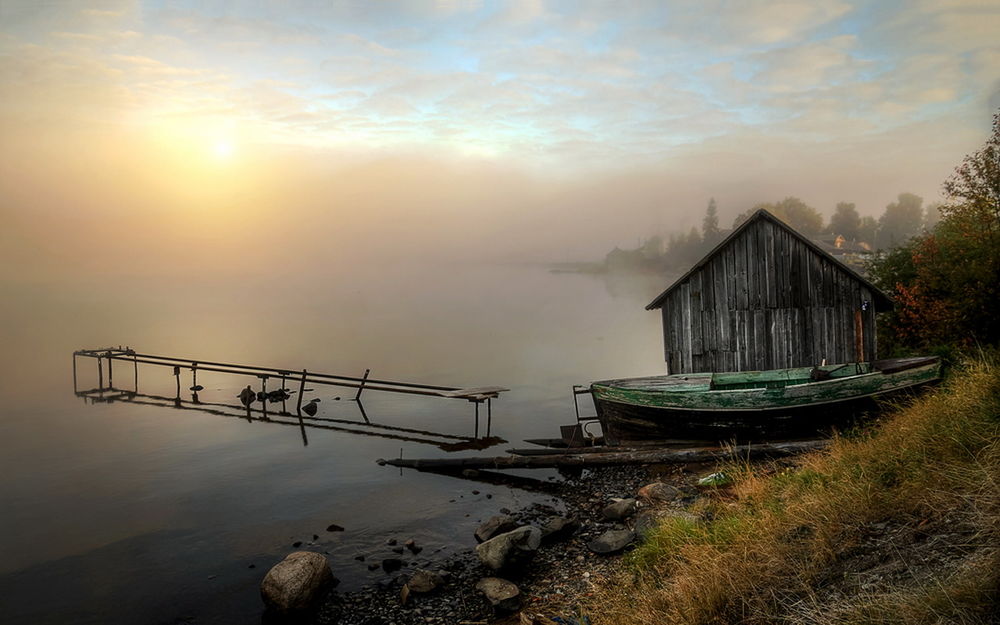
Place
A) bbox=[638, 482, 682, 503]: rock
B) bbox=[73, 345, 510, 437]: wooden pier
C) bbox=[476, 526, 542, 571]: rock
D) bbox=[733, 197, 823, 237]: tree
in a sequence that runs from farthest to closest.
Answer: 1. bbox=[733, 197, 823, 237]: tree
2. bbox=[73, 345, 510, 437]: wooden pier
3. bbox=[638, 482, 682, 503]: rock
4. bbox=[476, 526, 542, 571]: rock

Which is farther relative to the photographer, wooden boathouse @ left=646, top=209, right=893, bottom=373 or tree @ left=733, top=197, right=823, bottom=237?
tree @ left=733, top=197, right=823, bottom=237

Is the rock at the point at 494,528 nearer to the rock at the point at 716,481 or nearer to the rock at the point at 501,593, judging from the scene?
the rock at the point at 501,593

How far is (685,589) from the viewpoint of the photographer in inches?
269

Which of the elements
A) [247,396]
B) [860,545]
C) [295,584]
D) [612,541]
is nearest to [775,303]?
[612,541]

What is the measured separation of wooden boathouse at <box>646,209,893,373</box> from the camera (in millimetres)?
18672

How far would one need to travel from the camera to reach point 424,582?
11.4m

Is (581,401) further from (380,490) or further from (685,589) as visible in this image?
(685,589)

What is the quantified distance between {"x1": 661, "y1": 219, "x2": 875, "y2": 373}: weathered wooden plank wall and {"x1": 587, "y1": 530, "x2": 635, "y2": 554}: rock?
958 centimetres

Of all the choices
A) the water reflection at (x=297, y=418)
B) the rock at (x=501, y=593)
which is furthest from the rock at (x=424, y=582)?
the water reflection at (x=297, y=418)

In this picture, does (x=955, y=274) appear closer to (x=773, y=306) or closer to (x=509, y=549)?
(x=773, y=306)

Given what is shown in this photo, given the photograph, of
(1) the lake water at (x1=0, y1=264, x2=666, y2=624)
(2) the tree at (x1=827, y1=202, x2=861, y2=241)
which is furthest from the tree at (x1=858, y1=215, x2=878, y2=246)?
(1) the lake water at (x1=0, y1=264, x2=666, y2=624)

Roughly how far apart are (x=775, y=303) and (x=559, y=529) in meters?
11.5

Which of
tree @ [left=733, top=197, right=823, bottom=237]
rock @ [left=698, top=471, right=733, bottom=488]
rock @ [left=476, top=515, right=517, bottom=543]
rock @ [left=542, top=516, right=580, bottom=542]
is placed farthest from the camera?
tree @ [left=733, top=197, right=823, bottom=237]

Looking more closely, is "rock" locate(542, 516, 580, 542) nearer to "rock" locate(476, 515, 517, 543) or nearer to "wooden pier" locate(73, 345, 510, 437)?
"rock" locate(476, 515, 517, 543)
